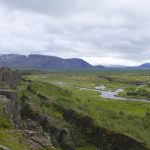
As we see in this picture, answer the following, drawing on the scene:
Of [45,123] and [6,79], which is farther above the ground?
[6,79]

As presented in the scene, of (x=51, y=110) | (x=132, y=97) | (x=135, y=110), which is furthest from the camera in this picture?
(x=132, y=97)

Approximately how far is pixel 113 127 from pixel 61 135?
14.3m

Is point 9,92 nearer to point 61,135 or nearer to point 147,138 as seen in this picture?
point 61,135

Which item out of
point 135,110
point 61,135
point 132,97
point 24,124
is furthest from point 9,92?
point 132,97

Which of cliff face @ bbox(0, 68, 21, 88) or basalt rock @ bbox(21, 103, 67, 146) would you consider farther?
cliff face @ bbox(0, 68, 21, 88)

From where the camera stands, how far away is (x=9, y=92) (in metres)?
53.9

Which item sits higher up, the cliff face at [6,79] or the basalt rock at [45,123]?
the cliff face at [6,79]

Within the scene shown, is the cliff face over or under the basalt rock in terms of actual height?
over

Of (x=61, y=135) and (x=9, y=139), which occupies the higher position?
(x=9, y=139)

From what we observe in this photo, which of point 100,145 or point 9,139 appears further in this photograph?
point 100,145

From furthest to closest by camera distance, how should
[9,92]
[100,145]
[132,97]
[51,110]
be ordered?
[132,97], [51,110], [100,145], [9,92]

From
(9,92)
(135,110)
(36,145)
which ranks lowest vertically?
(135,110)

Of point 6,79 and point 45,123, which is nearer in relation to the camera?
point 45,123

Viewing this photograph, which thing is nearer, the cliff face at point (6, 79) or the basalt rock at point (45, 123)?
the basalt rock at point (45, 123)
